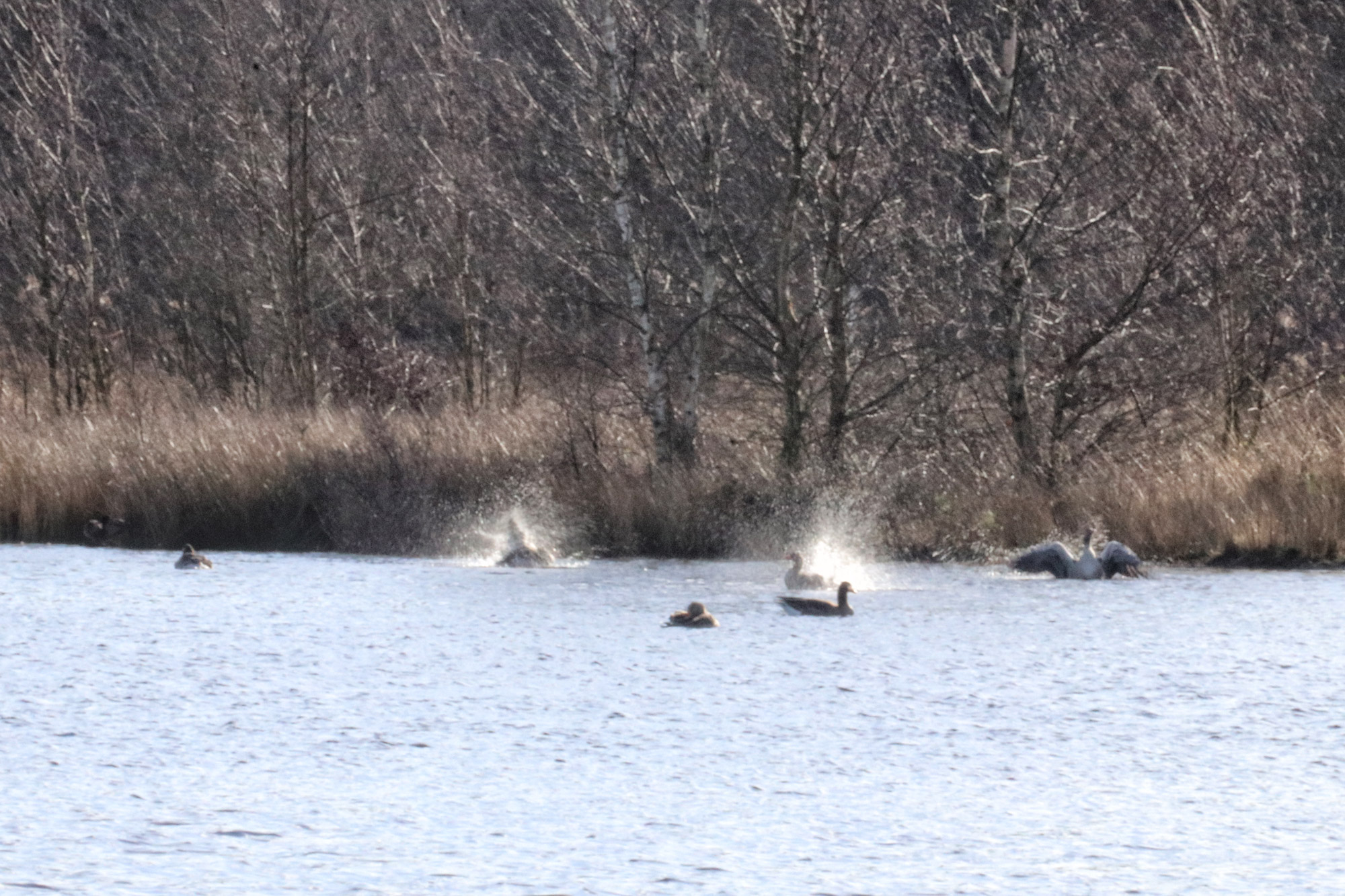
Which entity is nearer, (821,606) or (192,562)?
(821,606)

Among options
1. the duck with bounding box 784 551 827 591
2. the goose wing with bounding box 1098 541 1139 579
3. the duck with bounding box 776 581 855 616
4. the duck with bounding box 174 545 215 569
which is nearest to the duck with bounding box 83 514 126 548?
the duck with bounding box 174 545 215 569

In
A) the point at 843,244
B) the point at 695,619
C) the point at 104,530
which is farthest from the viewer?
the point at 104,530

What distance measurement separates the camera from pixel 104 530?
533 inches

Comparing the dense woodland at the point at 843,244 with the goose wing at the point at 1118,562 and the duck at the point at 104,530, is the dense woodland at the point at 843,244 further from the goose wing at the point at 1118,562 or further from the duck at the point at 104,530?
the goose wing at the point at 1118,562

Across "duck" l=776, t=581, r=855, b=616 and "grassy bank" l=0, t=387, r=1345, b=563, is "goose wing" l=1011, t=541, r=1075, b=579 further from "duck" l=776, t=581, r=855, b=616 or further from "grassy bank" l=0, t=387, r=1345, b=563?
"duck" l=776, t=581, r=855, b=616

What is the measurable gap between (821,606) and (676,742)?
288 centimetres

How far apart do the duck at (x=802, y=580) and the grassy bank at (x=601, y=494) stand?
1.75 metres

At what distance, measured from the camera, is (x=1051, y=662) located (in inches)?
297


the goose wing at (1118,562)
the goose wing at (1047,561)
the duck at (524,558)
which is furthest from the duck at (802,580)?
the duck at (524,558)

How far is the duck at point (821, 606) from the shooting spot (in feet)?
28.9

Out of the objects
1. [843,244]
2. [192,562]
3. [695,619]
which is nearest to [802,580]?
[695,619]

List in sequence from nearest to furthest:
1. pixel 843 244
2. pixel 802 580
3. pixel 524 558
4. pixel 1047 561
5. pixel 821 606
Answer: pixel 821 606 → pixel 802 580 → pixel 1047 561 → pixel 524 558 → pixel 843 244

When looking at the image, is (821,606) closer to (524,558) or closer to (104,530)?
(524,558)

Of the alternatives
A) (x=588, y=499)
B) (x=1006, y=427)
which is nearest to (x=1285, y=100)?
(x=1006, y=427)
